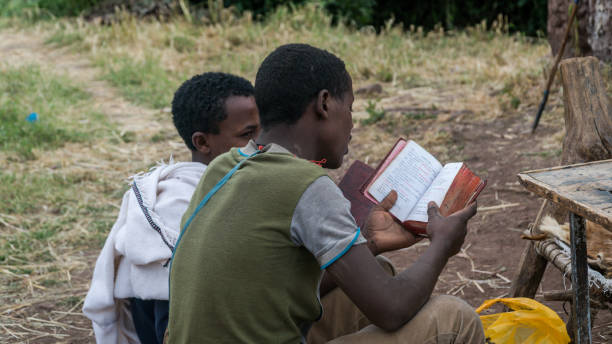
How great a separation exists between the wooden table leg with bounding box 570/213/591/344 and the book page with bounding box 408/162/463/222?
1.30ft

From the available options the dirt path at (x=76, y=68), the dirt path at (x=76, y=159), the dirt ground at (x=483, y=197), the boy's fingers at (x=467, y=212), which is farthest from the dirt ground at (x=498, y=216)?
the dirt path at (x=76, y=68)

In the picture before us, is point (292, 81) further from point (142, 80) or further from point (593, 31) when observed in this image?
point (142, 80)

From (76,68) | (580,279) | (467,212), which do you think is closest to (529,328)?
(580,279)

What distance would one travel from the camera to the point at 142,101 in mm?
7801

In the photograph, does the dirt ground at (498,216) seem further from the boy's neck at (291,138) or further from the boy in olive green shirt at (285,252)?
the boy's neck at (291,138)

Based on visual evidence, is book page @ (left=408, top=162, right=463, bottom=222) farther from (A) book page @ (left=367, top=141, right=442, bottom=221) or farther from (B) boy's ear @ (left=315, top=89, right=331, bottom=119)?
(B) boy's ear @ (left=315, top=89, right=331, bottom=119)

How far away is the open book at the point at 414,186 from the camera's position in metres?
1.99

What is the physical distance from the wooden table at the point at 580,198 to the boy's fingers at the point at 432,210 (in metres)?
0.30

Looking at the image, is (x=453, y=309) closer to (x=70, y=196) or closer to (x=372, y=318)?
(x=372, y=318)

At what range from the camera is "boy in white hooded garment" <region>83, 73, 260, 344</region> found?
87.3 inches

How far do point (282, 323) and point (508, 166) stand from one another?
11.8ft

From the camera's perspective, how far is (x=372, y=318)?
1.67m

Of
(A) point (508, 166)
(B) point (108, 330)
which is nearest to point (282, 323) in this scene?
(B) point (108, 330)

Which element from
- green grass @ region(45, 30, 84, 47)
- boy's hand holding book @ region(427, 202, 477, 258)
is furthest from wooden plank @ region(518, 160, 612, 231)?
green grass @ region(45, 30, 84, 47)
